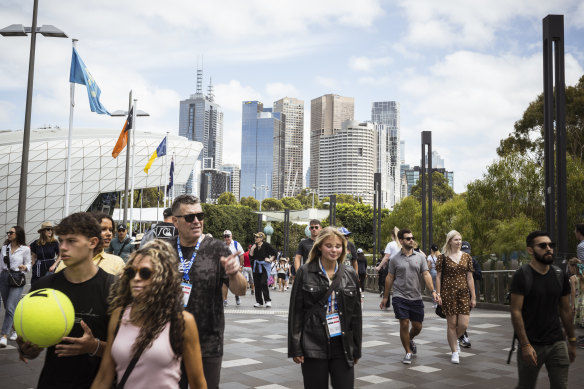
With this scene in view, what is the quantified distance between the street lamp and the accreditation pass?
9694mm

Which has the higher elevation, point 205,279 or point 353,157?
point 353,157

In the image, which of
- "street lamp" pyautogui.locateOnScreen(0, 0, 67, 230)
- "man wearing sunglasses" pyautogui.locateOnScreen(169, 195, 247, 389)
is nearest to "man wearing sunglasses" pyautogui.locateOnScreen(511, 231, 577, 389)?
"man wearing sunglasses" pyautogui.locateOnScreen(169, 195, 247, 389)

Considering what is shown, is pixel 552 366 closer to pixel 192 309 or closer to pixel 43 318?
pixel 192 309

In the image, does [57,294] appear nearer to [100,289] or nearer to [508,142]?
[100,289]

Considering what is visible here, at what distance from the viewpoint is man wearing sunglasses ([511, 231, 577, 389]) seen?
13.3 ft

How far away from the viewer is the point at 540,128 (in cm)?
3428

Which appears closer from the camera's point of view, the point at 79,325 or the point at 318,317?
the point at 79,325

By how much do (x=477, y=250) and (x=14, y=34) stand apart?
73.7 feet

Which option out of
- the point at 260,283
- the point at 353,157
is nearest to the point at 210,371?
the point at 260,283

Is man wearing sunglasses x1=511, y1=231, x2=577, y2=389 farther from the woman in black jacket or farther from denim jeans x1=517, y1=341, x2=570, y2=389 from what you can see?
the woman in black jacket

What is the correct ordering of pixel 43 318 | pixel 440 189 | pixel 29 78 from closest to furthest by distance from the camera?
pixel 43 318 < pixel 29 78 < pixel 440 189

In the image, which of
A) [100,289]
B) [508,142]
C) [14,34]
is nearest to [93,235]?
[100,289]

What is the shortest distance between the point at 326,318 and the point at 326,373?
15.1 inches

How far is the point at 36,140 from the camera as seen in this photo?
66625mm
